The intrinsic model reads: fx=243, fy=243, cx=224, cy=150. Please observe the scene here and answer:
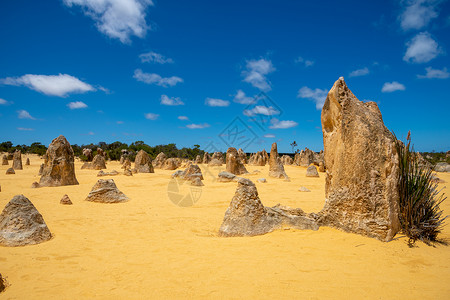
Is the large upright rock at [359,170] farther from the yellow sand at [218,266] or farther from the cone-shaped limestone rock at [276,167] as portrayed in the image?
the cone-shaped limestone rock at [276,167]

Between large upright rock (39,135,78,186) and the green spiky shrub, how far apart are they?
512 inches

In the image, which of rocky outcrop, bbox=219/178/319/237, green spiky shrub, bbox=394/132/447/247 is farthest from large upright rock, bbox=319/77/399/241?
rocky outcrop, bbox=219/178/319/237

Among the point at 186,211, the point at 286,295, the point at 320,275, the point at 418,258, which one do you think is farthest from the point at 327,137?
the point at 186,211

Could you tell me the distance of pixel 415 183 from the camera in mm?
4488

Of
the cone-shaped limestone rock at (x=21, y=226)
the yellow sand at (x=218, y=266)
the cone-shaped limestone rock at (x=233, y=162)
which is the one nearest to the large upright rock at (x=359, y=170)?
the yellow sand at (x=218, y=266)

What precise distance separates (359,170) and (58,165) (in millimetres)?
12456

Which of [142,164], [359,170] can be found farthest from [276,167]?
[359,170]

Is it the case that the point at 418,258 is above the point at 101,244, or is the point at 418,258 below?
above

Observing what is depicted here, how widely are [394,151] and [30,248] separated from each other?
20.7 ft

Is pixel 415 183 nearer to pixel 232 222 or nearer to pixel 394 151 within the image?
pixel 394 151

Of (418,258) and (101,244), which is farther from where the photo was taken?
(101,244)

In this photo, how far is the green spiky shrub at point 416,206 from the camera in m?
4.07

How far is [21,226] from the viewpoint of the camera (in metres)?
4.21

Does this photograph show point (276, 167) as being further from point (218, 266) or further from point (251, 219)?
point (218, 266)
